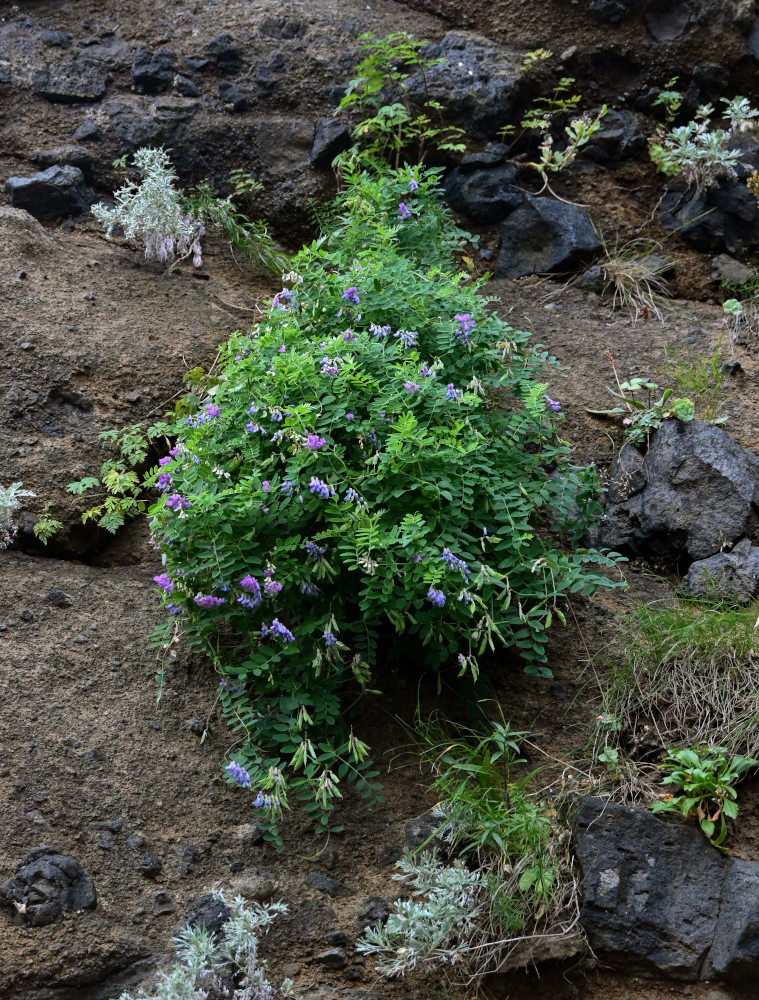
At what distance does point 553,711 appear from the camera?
347 centimetres

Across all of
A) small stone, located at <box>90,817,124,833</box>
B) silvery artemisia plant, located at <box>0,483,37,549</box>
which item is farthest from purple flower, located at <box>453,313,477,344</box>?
small stone, located at <box>90,817,124,833</box>

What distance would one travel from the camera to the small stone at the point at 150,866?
117 inches

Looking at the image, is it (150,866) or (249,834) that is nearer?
(150,866)

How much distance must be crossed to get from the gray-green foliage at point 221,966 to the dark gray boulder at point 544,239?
12.2 feet

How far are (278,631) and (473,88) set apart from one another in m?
3.89

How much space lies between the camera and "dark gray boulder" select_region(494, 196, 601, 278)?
539cm

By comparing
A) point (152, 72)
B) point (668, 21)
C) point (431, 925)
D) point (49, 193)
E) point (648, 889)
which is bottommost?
point (431, 925)

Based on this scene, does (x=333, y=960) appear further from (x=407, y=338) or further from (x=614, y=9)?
(x=614, y=9)

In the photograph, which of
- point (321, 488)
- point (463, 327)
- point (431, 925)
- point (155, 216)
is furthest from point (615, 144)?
point (431, 925)

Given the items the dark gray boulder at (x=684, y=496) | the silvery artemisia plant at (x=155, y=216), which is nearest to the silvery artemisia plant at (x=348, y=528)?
the dark gray boulder at (x=684, y=496)

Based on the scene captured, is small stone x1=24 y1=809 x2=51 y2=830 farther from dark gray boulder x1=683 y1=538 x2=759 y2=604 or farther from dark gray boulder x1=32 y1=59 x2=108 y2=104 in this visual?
dark gray boulder x1=32 y1=59 x2=108 y2=104

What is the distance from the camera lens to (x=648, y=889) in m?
2.91

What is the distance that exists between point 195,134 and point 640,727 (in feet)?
13.3

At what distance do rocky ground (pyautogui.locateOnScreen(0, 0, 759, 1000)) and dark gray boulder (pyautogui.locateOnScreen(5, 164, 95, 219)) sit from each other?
0.11 ft
